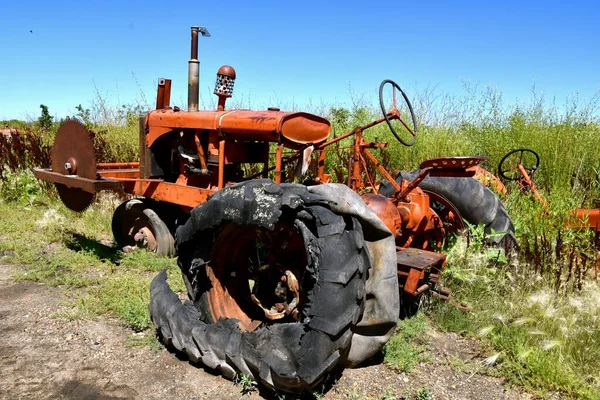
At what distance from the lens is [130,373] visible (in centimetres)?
274

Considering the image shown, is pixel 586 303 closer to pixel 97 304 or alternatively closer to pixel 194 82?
pixel 97 304

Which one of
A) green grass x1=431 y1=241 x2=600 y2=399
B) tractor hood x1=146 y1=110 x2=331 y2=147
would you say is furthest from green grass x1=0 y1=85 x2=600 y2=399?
tractor hood x1=146 y1=110 x2=331 y2=147

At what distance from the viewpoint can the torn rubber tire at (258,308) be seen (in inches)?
89.8

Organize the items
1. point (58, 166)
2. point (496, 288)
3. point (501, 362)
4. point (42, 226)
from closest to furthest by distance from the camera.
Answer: point (501, 362), point (496, 288), point (58, 166), point (42, 226)

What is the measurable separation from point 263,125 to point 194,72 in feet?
4.19

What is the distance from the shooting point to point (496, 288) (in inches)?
141

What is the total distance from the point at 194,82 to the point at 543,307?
3476 millimetres

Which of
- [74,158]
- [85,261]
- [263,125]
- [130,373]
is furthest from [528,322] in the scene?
[74,158]

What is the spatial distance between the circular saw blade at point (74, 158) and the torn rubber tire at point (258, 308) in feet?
6.64


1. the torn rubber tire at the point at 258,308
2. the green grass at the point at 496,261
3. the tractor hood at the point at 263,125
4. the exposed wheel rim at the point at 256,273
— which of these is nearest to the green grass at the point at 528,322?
the green grass at the point at 496,261

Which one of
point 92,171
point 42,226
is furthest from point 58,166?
point 42,226

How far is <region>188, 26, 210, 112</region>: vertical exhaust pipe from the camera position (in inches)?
182

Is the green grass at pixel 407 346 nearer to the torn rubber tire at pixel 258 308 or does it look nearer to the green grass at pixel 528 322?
the green grass at pixel 528 322

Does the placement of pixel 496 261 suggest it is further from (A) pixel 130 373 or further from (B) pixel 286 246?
(A) pixel 130 373
